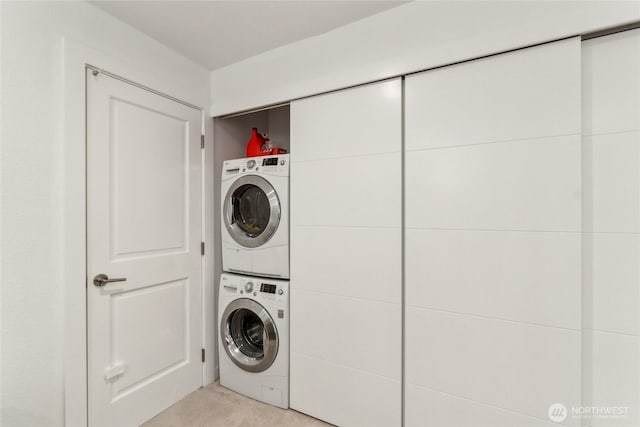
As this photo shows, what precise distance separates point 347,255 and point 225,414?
1.33m

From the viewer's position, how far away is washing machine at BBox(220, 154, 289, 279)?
2006 mm

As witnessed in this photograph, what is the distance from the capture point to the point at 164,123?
198 cm

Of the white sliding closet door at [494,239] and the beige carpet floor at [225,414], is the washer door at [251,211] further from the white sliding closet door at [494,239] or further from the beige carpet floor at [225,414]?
the beige carpet floor at [225,414]

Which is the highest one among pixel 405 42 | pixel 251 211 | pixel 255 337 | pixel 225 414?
pixel 405 42

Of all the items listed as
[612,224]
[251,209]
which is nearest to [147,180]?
[251,209]

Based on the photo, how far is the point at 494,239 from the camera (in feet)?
4.61

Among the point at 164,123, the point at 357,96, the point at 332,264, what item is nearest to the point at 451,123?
the point at 357,96

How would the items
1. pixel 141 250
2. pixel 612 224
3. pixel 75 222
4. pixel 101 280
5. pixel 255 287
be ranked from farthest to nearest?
pixel 255 287 < pixel 141 250 < pixel 101 280 < pixel 75 222 < pixel 612 224

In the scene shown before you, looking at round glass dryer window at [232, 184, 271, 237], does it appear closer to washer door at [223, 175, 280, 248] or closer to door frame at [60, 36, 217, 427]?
washer door at [223, 175, 280, 248]

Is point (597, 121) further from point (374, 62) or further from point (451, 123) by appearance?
point (374, 62)

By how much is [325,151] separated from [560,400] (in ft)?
5.50

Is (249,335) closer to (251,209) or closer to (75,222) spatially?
(251,209)

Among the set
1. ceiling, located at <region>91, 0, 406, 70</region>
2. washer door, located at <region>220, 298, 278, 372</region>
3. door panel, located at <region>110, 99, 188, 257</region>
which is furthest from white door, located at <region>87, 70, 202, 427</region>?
ceiling, located at <region>91, 0, 406, 70</region>

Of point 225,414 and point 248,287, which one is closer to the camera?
point 225,414
